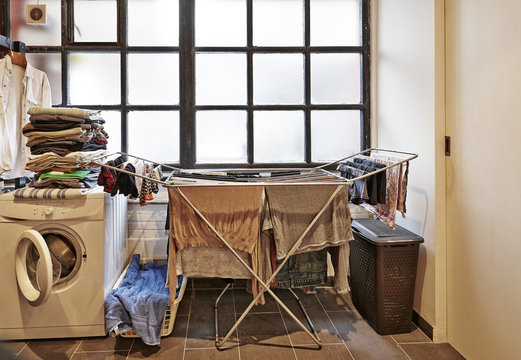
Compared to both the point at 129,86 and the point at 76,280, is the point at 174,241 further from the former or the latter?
the point at 129,86

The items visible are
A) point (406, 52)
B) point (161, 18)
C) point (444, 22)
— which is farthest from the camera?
point (161, 18)

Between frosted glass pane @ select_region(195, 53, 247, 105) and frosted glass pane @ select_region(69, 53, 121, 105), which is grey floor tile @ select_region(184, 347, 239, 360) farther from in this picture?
frosted glass pane @ select_region(69, 53, 121, 105)

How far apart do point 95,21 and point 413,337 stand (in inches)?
134

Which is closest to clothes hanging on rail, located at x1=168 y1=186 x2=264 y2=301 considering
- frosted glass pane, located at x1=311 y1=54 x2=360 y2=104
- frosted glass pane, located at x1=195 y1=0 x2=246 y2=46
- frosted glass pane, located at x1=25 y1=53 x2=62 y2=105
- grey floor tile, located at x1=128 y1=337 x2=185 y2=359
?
grey floor tile, located at x1=128 y1=337 x2=185 y2=359

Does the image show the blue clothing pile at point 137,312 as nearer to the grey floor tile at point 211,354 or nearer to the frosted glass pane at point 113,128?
the grey floor tile at point 211,354

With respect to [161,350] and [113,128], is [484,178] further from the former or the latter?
[113,128]

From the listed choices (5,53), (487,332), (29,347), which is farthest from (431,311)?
(5,53)

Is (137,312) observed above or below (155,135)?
below

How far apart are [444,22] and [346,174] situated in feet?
3.58

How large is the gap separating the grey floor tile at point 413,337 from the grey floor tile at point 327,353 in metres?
0.38

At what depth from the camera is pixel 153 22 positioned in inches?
134

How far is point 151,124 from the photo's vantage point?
11.3ft

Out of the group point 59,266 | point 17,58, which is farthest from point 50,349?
point 17,58

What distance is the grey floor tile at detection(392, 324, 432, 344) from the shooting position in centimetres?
253
